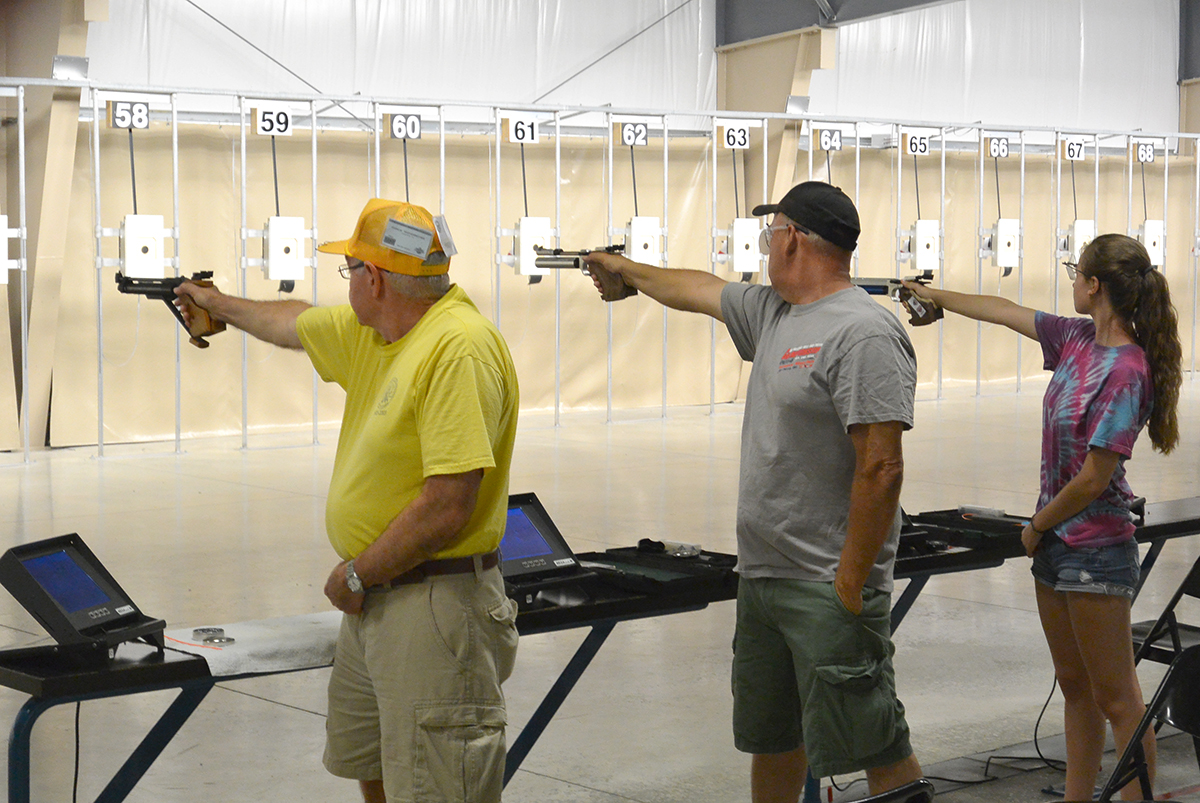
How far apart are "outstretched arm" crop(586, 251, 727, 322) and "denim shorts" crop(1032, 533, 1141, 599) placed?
104cm

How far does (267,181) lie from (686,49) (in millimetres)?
4773

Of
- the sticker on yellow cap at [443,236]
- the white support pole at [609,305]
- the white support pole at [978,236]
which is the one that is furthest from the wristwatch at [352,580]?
the white support pole at [978,236]

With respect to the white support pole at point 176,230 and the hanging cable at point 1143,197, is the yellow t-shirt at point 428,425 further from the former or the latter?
the hanging cable at point 1143,197

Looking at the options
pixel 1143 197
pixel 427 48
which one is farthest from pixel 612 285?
pixel 1143 197

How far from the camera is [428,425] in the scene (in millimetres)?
2504

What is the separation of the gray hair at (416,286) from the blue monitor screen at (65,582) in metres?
0.87

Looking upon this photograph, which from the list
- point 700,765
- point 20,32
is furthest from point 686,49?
point 700,765

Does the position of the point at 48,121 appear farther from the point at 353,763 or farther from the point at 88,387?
the point at 353,763

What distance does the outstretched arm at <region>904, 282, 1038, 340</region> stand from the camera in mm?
3781

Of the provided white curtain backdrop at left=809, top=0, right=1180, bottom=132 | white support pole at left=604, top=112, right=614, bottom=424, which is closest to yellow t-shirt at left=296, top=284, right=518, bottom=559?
white support pole at left=604, top=112, right=614, bottom=424

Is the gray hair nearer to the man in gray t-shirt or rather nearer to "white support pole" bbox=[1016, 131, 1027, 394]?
the man in gray t-shirt

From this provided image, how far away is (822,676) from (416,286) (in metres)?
1.11

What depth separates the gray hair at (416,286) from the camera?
2.64m

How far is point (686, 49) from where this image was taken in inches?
559
